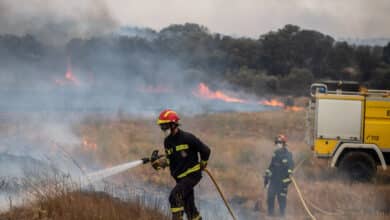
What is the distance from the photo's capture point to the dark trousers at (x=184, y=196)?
24.6ft

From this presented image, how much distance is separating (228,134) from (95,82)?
33.2ft

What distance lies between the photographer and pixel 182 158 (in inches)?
307

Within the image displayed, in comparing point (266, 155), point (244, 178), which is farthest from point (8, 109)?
→ point (244, 178)

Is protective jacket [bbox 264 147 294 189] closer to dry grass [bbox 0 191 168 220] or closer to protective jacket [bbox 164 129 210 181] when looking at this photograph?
protective jacket [bbox 164 129 210 181]

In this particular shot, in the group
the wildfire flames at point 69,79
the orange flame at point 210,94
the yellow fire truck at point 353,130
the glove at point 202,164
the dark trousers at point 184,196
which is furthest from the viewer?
the orange flame at point 210,94

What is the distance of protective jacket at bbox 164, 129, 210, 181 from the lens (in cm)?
774

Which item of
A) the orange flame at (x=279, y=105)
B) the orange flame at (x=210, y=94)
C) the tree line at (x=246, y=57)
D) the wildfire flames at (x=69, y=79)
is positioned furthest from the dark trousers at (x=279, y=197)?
the orange flame at (x=210, y=94)

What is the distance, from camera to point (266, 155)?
18031 millimetres

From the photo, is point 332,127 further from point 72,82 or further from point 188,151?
point 72,82

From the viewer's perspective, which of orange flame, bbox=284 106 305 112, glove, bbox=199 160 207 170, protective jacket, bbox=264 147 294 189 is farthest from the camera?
orange flame, bbox=284 106 305 112

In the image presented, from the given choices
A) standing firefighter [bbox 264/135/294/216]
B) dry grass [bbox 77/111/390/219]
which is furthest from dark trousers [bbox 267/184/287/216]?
dry grass [bbox 77/111/390/219]

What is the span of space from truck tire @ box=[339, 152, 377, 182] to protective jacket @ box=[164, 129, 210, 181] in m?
7.44

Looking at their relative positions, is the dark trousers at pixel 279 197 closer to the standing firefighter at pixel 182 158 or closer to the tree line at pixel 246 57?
the standing firefighter at pixel 182 158

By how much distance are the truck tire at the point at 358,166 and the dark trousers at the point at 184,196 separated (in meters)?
7.37
